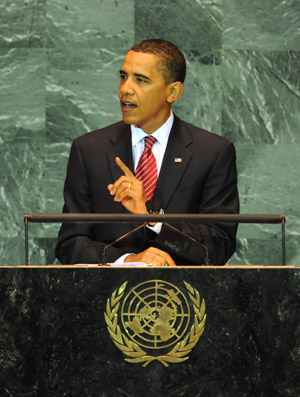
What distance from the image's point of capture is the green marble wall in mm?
5316

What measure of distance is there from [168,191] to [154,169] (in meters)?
0.12

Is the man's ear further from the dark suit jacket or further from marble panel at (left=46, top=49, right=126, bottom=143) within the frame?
marble panel at (left=46, top=49, right=126, bottom=143)

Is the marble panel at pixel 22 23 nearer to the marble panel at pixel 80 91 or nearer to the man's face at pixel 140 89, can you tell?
the marble panel at pixel 80 91

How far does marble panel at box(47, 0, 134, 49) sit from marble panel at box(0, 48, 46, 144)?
0.47ft

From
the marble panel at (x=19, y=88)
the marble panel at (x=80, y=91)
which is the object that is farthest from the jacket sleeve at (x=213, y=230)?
the marble panel at (x=19, y=88)

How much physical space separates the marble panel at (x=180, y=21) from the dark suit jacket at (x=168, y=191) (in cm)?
128

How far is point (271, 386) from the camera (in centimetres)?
271

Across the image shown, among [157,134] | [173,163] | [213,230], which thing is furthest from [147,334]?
[157,134]

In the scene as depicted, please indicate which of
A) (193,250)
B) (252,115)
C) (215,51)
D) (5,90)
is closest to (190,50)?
(215,51)

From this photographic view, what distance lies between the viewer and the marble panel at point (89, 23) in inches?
208

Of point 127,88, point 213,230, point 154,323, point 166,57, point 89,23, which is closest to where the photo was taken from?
→ point 154,323

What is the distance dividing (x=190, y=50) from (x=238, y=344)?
2.92m

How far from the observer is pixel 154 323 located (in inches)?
107

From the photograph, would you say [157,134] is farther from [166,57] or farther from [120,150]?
[166,57]
